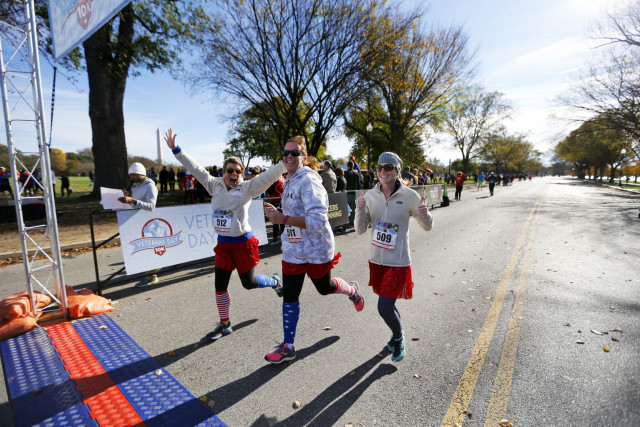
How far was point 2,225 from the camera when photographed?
10.7m

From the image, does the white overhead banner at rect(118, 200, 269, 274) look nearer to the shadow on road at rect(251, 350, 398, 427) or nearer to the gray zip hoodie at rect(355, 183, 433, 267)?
the gray zip hoodie at rect(355, 183, 433, 267)

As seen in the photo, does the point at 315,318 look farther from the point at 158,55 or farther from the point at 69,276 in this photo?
the point at 158,55

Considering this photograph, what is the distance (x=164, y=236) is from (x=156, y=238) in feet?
0.47

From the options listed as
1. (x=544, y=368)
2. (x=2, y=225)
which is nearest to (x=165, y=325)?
(x=544, y=368)

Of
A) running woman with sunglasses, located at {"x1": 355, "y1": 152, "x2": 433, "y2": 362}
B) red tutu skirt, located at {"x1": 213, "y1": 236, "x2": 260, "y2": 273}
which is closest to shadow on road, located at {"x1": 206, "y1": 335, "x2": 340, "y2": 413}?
running woman with sunglasses, located at {"x1": 355, "y1": 152, "x2": 433, "y2": 362}

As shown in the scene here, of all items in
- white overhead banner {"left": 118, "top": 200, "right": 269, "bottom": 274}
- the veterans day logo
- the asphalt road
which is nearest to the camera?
the asphalt road

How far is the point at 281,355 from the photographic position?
9.91 ft

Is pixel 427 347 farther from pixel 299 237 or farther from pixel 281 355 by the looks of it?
pixel 299 237

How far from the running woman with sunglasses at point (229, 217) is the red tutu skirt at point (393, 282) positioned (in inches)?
57.0

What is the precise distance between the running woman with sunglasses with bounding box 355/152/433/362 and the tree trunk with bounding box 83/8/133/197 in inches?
583

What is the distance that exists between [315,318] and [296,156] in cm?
216

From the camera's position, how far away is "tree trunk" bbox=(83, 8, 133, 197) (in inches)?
511

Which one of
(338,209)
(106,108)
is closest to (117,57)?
(106,108)

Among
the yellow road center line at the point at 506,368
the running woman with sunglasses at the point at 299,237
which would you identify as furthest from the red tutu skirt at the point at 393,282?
the yellow road center line at the point at 506,368
